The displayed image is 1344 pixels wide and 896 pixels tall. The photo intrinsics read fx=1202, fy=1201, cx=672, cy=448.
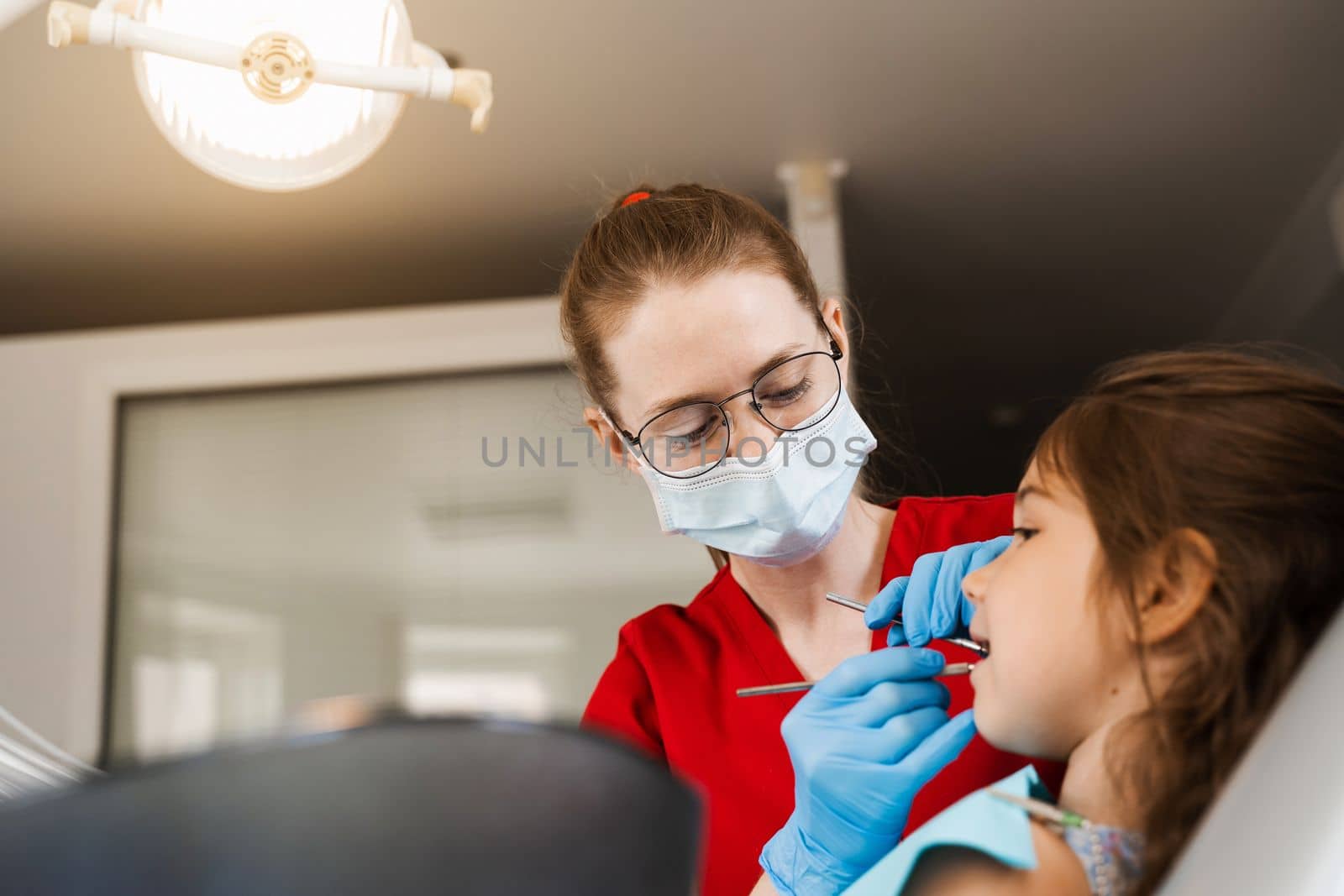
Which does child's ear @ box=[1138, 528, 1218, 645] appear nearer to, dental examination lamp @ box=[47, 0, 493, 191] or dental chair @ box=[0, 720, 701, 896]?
dental chair @ box=[0, 720, 701, 896]

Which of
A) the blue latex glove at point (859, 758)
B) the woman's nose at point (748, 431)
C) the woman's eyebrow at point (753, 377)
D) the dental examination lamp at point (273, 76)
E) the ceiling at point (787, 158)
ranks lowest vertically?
the blue latex glove at point (859, 758)

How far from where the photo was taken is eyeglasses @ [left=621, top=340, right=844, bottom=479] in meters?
1.35

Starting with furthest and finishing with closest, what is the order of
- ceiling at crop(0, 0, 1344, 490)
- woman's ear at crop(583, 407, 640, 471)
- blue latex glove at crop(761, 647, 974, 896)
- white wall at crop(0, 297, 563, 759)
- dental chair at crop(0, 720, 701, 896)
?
white wall at crop(0, 297, 563, 759)
ceiling at crop(0, 0, 1344, 490)
woman's ear at crop(583, 407, 640, 471)
blue latex glove at crop(761, 647, 974, 896)
dental chair at crop(0, 720, 701, 896)

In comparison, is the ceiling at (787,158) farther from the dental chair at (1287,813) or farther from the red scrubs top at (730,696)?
the dental chair at (1287,813)

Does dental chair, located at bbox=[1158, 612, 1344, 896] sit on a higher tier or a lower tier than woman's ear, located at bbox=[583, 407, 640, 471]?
lower

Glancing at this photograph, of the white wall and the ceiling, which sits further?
the white wall

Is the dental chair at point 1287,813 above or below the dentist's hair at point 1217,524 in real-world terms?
below

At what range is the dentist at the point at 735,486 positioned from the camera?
132 centimetres

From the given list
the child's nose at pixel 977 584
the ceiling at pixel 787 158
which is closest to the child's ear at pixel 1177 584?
the child's nose at pixel 977 584

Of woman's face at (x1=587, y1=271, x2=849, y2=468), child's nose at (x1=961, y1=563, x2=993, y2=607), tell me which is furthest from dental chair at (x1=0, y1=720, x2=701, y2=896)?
woman's face at (x1=587, y1=271, x2=849, y2=468)

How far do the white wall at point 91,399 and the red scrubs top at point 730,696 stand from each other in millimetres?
1589

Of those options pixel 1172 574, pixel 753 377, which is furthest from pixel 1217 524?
pixel 753 377

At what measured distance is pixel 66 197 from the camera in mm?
2855

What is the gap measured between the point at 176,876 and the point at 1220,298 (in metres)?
3.75
